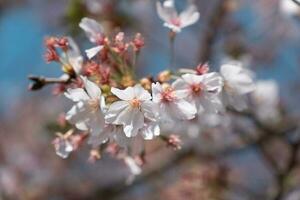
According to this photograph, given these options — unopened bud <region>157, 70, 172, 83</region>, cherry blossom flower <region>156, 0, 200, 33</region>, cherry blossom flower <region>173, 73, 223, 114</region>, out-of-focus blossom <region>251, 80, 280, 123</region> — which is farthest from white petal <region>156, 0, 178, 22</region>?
out-of-focus blossom <region>251, 80, 280, 123</region>

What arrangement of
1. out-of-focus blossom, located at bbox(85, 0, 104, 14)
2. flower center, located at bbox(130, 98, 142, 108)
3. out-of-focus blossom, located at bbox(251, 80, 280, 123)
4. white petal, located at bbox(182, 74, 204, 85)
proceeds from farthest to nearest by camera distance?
out-of-focus blossom, located at bbox(251, 80, 280, 123) < out-of-focus blossom, located at bbox(85, 0, 104, 14) < white petal, located at bbox(182, 74, 204, 85) < flower center, located at bbox(130, 98, 142, 108)

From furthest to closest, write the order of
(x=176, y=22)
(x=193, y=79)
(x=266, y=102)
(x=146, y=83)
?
(x=266, y=102) < (x=176, y=22) < (x=146, y=83) < (x=193, y=79)

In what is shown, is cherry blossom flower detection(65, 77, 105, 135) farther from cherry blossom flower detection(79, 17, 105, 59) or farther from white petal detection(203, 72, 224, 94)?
white petal detection(203, 72, 224, 94)

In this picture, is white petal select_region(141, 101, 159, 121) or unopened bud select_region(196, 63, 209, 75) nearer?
white petal select_region(141, 101, 159, 121)

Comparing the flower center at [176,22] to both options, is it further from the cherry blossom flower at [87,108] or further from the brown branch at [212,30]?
the brown branch at [212,30]

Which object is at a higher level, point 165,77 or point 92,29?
point 92,29

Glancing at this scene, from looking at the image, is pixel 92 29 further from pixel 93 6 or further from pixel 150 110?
pixel 93 6

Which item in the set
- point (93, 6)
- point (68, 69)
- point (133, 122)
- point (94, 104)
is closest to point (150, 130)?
point (133, 122)
